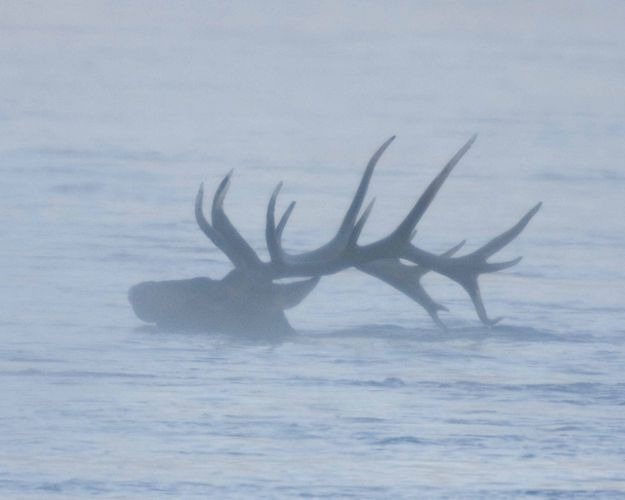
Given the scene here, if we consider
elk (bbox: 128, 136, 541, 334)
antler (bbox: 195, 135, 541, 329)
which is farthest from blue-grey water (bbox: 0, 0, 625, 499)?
antler (bbox: 195, 135, 541, 329)

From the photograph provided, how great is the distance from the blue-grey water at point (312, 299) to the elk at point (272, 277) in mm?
175

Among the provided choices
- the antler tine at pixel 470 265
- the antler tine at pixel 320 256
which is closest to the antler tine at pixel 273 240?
the antler tine at pixel 320 256

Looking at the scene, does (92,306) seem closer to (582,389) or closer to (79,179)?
(582,389)

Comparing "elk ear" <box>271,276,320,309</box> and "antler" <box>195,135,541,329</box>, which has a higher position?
"antler" <box>195,135,541,329</box>

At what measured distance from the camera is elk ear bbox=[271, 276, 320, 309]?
40.3ft

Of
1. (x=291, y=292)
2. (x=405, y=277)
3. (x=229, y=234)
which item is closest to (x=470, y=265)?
(x=405, y=277)

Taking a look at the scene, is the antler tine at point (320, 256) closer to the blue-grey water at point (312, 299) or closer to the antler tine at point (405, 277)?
the antler tine at point (405, 277)

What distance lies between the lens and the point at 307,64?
39312 millimetres

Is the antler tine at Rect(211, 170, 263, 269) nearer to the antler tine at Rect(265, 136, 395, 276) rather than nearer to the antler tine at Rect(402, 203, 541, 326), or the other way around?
the antler tine at Rect(265, 136, 395, 276)

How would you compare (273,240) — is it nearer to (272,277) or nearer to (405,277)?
(272,277)

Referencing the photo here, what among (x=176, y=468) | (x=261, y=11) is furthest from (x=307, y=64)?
(x=176, y=468)

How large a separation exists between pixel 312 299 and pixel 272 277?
172 centimetres

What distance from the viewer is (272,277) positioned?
40.7ft

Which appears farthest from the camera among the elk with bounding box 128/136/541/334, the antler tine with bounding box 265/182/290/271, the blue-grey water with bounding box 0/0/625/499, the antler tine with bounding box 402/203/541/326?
the antler tine with bounding box 402/203/541/326
